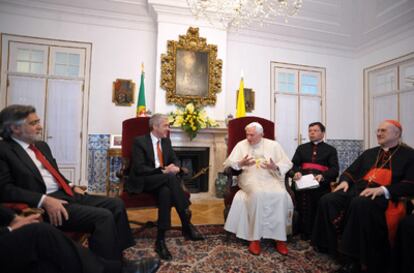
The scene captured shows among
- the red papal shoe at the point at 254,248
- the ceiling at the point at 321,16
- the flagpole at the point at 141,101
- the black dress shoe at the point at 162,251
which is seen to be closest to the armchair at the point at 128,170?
the black dress shoe at the point at 162,251

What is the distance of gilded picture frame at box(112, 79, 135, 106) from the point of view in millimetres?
5297

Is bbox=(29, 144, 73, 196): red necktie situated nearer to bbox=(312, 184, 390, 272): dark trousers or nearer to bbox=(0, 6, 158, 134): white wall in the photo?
bbox=(312, 184, 390, 272): dark trousers

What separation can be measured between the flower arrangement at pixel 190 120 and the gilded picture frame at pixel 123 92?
3.20 feet

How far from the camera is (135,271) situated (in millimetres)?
1942

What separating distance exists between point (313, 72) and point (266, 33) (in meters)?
1.61

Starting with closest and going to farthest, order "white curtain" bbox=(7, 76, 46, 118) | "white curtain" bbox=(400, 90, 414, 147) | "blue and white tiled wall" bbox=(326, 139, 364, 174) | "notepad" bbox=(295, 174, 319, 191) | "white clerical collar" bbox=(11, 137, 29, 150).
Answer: "white clerical collar" bbox=(11, 137, 29, 150) < "notepad" bbox=(295, 174, 319, 191) < "white curtain" bbox=(7, 76, 46, 118) < "white curtain" bbox=(400, 90, 414, 147) < "blue and white tiled wall" bbox=(326, 139, 364, 174)

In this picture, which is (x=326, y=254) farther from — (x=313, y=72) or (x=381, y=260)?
(x=313, y=72)

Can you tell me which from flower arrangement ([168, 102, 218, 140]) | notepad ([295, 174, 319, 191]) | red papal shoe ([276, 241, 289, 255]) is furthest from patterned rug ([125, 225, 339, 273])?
flower arrangement ([168, 102, 218, 140])

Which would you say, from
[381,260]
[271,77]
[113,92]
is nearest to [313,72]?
[271,77]

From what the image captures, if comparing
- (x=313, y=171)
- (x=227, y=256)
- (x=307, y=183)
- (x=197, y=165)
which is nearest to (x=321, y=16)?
(x=313, y=171)

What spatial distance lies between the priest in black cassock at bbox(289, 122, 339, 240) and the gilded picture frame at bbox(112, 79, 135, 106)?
138 inches

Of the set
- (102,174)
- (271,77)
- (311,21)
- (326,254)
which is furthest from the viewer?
(271,77)

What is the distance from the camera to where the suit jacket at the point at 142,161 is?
2684mm

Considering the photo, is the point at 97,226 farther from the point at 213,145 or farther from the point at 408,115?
the point at 408,115
